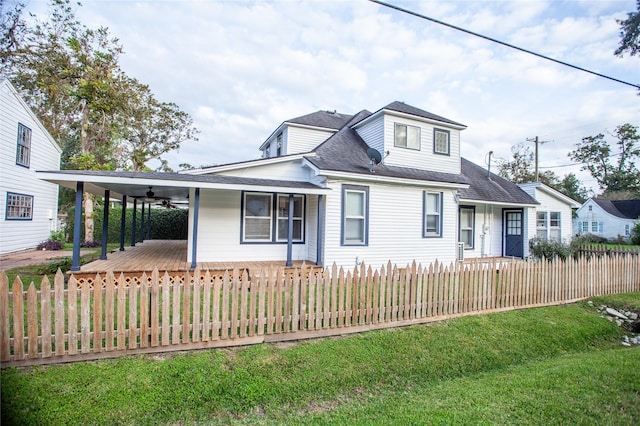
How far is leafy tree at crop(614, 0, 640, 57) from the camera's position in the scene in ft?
25.2

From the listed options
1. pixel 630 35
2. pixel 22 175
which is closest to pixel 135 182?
pixel 22 175

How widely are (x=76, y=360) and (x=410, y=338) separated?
5.03 m

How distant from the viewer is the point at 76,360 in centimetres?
402

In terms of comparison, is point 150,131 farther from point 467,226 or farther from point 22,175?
point 467,226

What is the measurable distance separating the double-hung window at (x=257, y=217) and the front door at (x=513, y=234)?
12058 millimetres

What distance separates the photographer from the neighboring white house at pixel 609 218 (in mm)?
33062

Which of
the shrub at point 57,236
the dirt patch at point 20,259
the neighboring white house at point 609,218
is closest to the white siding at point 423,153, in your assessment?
the dirt patch at point 20,259

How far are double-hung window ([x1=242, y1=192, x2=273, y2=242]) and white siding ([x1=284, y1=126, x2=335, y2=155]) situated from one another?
507cm

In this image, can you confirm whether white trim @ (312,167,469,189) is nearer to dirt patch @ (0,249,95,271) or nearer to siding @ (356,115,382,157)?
siding @ (356,115,382,157)

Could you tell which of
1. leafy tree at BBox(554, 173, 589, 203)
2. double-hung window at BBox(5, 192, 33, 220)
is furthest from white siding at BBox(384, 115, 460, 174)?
leafy tree at BBox(554, 173, 589, 203)

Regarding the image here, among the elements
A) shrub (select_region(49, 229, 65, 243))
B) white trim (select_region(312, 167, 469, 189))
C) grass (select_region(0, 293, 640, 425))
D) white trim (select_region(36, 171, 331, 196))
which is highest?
white trim (select_region(312, 167, 469, 189))

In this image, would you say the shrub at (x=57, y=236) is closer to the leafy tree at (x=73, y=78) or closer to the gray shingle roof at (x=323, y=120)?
the leafy tree at (x=73, y=78)

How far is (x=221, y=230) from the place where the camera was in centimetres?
980

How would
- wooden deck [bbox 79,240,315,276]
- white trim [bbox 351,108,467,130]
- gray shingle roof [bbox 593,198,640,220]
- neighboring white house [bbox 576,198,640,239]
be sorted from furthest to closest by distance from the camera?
gray shingle roof [bbox 593,198,640,220]
neighboring white house [bbox 576,198,640,239]
white trim [bbox 351,108,467,130]
wooden deck [bbox 79,240,315,276]
